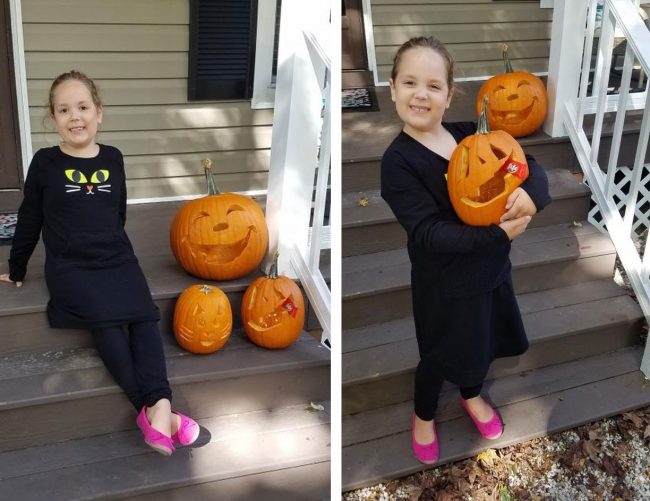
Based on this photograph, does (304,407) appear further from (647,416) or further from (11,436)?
(647,416)

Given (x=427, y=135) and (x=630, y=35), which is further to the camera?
(x=630, y=35)

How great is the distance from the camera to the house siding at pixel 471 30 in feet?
15.0

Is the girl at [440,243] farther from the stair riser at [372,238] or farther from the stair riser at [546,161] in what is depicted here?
the stair riser at [546,161]

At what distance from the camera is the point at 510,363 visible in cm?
319

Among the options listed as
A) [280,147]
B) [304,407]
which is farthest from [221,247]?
[304,407]

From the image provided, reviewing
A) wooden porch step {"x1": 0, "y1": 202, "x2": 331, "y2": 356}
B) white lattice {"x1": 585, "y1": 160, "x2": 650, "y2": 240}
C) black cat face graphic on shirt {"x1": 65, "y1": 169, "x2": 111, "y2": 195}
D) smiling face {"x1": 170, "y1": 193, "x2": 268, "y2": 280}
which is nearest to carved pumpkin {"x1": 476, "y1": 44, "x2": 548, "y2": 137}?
white lattice {"x1": 585, "y1": 160, "x2": 650, "y2": 240}

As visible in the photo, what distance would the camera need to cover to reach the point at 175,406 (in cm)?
282

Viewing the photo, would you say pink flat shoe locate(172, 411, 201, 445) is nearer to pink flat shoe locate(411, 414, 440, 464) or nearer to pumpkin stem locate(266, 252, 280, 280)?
pumpkin stem locate(266, 252, 280, 280)

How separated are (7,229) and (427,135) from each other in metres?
2.11

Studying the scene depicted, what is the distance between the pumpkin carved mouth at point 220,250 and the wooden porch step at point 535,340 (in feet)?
1.76

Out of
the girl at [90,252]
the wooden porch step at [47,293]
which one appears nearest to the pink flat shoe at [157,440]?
the girl at [90,252]

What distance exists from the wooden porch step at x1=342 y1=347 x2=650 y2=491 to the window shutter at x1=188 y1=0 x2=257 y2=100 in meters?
1.90

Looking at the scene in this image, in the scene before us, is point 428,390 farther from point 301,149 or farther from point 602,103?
point 602,103

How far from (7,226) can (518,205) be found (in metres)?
2.38
